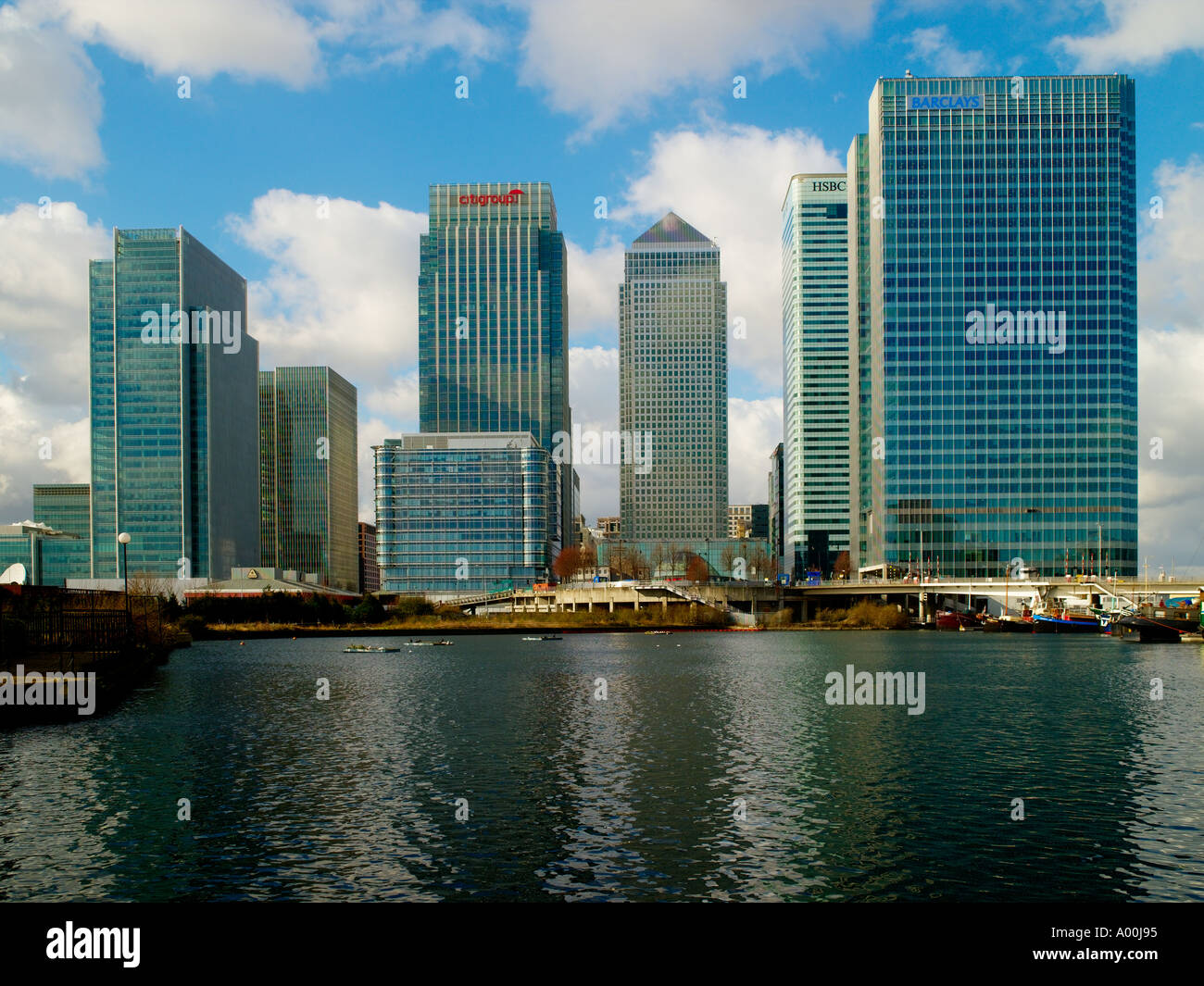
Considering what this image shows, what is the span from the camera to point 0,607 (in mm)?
69438

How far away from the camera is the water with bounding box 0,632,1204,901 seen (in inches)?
1067

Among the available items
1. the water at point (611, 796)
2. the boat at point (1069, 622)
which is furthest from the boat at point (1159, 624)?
the water at point (611, 796)

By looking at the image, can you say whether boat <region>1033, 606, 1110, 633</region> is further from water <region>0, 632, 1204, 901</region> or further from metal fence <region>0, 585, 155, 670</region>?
metal fence <region>0, 585, 155, 670</region>

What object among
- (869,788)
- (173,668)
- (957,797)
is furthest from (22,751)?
(173,668)

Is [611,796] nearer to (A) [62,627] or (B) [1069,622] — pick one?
(A) [62,627]

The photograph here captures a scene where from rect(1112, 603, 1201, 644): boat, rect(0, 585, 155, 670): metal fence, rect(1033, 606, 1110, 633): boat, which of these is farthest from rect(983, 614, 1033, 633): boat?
rect(0, 585, 155, 670): metal fence

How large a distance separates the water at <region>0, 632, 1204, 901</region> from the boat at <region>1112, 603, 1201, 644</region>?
80.4 metres

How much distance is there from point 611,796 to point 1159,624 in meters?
134

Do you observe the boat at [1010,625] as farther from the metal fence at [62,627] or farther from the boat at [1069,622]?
the metal fence at [62,627]

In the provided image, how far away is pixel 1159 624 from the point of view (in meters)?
145

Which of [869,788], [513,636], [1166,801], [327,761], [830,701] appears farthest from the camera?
[513,636]
